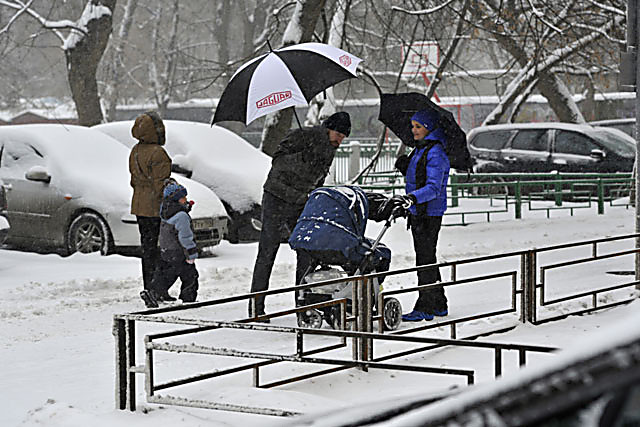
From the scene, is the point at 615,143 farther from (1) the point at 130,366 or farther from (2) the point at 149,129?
(1) the point at 130,366

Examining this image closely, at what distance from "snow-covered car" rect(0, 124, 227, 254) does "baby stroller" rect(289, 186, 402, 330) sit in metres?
4.34

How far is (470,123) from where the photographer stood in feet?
147

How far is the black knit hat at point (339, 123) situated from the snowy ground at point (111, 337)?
63.3 inches

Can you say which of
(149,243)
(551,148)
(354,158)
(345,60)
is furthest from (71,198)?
(354,158)

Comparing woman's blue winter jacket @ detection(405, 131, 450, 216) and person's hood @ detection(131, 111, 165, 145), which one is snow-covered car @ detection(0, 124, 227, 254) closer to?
person's hood @ detection(131, 111, 165, 145)

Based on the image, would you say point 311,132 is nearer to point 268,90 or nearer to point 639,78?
point 268,90

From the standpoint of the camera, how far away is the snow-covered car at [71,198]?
37.9 feet

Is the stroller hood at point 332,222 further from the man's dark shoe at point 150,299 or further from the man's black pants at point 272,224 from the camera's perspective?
the man's dark shoe at point 150,299

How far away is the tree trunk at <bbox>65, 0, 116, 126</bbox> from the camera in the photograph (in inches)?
780

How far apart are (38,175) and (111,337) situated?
4680 millimetres

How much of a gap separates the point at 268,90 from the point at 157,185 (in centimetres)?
139

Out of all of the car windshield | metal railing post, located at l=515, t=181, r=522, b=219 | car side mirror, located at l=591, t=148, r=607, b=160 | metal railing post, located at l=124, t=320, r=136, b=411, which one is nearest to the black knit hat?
metal railing post, located at l=124, t=320, r=136, b=411

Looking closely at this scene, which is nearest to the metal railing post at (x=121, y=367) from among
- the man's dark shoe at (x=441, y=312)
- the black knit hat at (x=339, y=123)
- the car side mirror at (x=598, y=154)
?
the black knit hat at (x=339, y=123)

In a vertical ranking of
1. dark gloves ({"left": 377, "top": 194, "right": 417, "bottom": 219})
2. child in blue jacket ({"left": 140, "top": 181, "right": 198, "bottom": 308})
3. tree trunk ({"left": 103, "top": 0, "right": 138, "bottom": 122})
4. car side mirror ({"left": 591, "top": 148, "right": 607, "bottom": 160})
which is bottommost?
child in blue jacket ({"left": 140, "top": 181, "right": 198, "bottom": 308})
